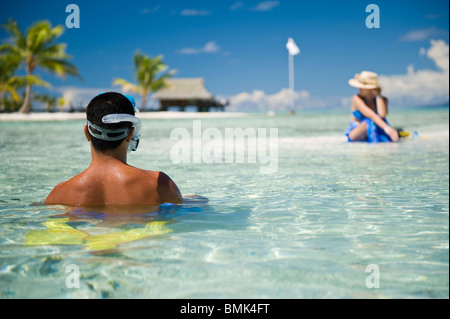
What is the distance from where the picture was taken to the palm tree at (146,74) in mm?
44406

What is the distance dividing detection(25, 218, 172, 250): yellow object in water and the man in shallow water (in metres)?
0.27

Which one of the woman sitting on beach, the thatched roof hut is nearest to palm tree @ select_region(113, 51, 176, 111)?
the thatched roof hut

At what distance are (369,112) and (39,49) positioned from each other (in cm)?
2939

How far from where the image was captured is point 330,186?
416 centimetres

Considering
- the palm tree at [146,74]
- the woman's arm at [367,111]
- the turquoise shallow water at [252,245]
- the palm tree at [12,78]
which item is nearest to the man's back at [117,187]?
the turquoise shallow water at [252,245]

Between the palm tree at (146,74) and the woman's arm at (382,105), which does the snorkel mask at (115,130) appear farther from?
the palm tree at (146,74)

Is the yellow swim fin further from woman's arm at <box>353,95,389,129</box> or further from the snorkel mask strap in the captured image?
woman's arm at <box>353,95,389,129</box>

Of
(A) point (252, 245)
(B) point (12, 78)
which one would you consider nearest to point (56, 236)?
(A) point (252, 245)

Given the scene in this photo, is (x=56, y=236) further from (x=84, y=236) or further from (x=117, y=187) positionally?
(x=117, y=187)

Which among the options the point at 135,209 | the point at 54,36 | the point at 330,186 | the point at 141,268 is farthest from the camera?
the point at 54,36
